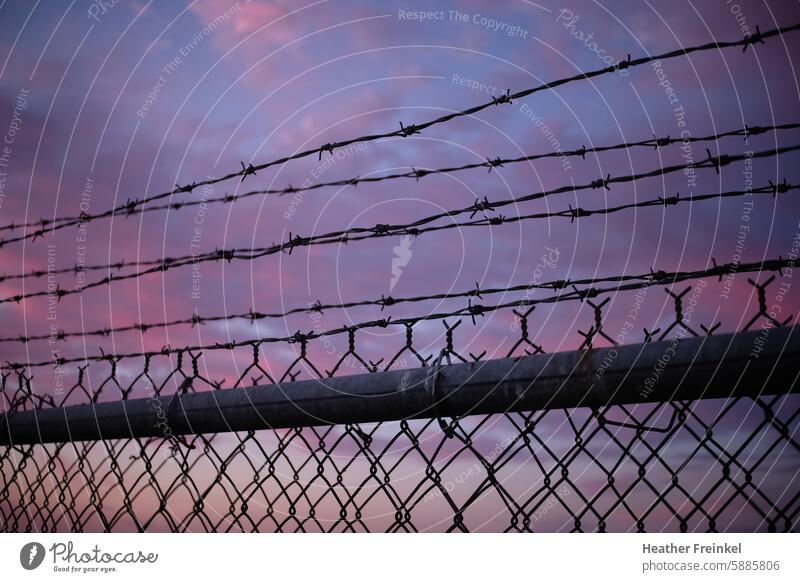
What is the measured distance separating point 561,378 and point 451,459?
465mm

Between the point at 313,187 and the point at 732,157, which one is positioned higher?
the point at 313,187

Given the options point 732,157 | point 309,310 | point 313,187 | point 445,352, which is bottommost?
point 445,352

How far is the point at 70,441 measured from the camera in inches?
132

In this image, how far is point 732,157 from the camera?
100 inches
